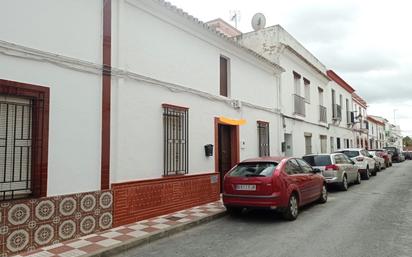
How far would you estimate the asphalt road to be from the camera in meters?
5.25

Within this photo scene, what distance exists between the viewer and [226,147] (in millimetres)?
10773

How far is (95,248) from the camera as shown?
5234mm

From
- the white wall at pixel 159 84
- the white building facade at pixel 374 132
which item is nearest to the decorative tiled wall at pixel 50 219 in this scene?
the white wall at pixel 159 84

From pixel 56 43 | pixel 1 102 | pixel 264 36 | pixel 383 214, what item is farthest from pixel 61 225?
pixel 264 36

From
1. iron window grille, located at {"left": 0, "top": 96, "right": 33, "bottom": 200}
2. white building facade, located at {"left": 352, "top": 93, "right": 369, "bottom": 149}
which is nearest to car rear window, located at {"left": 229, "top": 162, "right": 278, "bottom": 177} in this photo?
iron window grille, located at {"left": 0, "top": 96, "right": 33, "bottom": 200}

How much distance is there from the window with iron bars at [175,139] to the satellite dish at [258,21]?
884cm

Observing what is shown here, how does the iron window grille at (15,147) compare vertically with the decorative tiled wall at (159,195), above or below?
above

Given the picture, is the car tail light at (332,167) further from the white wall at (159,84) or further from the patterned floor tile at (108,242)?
the patterned floor tile at (108,242)

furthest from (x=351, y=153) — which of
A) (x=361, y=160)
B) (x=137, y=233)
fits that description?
(x=137, y=233)

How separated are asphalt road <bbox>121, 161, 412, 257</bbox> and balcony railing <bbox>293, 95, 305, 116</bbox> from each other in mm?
7441

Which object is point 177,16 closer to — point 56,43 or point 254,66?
point 56,43

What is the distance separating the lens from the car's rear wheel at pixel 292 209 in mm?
7363

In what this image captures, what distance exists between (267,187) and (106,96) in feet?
12.4

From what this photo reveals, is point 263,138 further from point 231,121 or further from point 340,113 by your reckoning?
point 340,113
